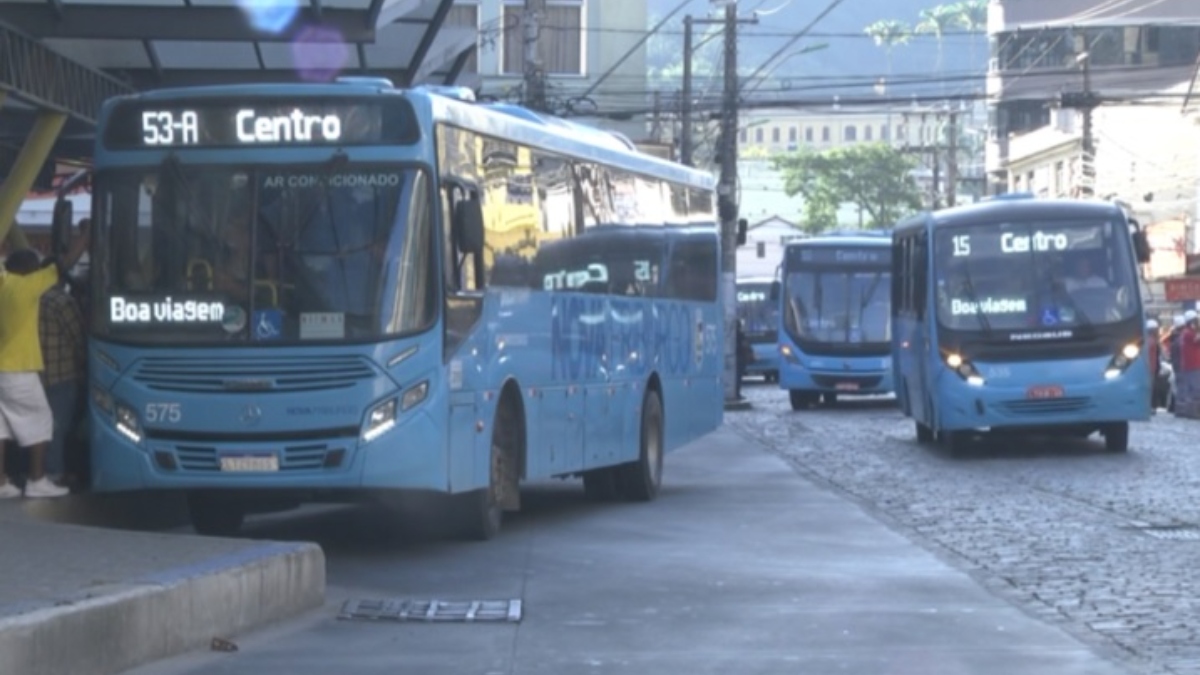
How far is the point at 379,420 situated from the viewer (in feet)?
46.7

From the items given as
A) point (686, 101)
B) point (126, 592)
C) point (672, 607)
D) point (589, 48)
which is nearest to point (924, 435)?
point (672, 607)

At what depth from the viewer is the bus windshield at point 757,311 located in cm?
6225

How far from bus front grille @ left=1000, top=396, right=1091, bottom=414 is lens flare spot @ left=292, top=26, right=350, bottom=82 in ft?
28.6

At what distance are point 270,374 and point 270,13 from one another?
4.63m

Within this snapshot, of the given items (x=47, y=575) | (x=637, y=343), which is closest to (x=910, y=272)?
(x=637, y=343)

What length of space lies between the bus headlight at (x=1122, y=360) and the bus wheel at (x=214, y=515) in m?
12.7

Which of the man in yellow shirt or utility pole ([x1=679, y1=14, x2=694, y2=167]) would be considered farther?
utility pole ([x1=679, y1=14, x2=694, y2=167])

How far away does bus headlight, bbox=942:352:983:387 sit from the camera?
26312 mm

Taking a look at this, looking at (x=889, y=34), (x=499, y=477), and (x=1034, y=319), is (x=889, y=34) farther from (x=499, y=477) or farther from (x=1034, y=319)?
(x=499, y=477)

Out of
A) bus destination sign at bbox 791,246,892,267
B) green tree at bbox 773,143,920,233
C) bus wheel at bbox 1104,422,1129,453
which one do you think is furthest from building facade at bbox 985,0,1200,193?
bus wheel at bbox 1104,422,1129,453

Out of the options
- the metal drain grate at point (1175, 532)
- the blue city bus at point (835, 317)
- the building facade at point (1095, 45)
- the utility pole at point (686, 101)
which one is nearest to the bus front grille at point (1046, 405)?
the metal drain grate at point (1175, 532)

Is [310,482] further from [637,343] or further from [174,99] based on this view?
[637,343]

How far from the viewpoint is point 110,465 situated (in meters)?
14.6

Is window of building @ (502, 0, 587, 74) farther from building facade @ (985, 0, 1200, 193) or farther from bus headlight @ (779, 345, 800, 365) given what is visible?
building facade @ (985, 0, 1200, 193)
